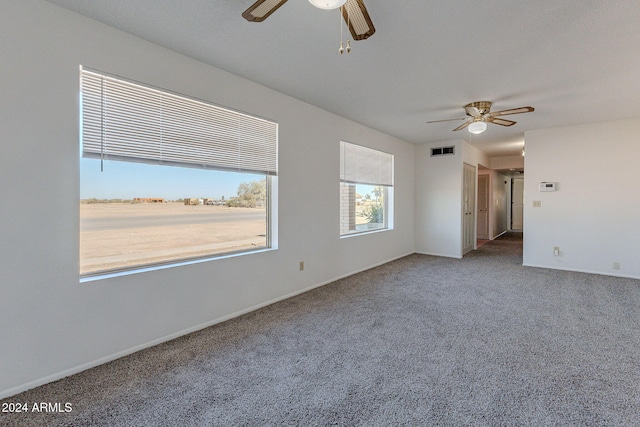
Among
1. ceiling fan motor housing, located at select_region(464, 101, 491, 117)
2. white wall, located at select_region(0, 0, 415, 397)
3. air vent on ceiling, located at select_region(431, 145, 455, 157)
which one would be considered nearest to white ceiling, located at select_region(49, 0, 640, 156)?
ceiling fan motor housing, located at select_region(464, 101, 491, 117)

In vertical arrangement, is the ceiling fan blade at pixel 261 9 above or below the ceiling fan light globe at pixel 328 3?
above

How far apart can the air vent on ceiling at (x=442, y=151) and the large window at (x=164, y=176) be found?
13.8ft

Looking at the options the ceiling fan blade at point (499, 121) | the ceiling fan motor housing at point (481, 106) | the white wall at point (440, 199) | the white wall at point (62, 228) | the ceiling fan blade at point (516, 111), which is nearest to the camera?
the white wall at point (62, 228)

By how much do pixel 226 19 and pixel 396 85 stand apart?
6.38ft

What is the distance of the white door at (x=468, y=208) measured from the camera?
6539mm

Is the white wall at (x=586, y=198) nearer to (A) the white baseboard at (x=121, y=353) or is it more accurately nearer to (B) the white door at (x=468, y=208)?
(B) the white door at (x=468, y=208)

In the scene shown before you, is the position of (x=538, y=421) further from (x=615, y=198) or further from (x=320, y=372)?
(x=615, y=198)

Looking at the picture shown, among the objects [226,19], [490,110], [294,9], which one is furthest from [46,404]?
[490,110]

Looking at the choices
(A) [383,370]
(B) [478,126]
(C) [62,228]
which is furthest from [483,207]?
(C) [62,228]

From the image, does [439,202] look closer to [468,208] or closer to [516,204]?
[468,208]

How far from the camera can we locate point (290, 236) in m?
3.74

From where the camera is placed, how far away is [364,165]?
17.1 feet

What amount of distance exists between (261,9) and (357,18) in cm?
55

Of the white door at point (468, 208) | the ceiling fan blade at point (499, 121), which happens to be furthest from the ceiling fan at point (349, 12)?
the white door at point (468, 208)
